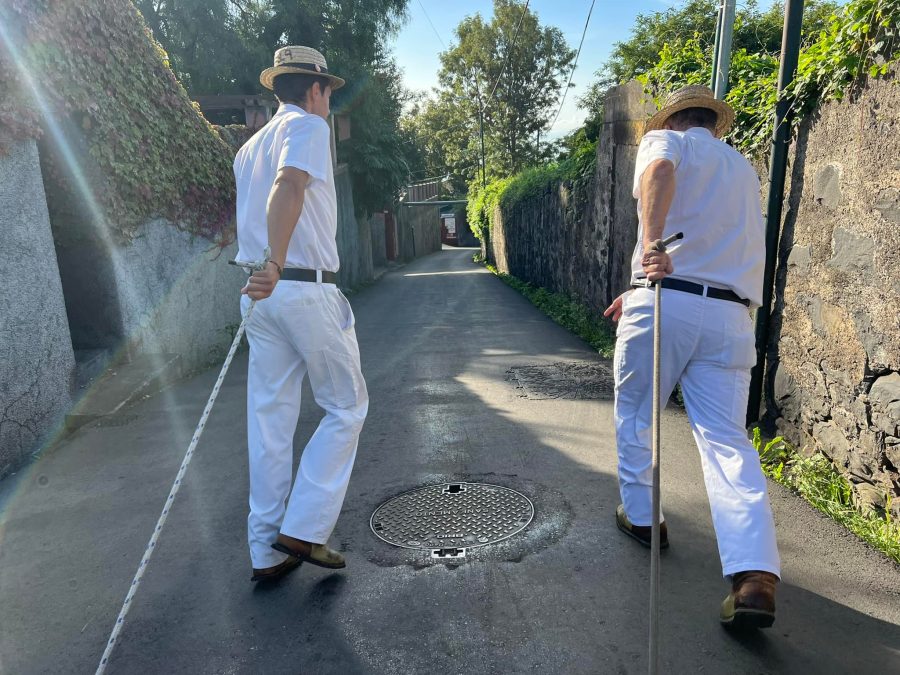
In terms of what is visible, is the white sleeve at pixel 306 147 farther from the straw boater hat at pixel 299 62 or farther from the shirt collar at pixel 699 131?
the shirt collar at pixel 699 131

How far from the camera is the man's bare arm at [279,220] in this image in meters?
2.61

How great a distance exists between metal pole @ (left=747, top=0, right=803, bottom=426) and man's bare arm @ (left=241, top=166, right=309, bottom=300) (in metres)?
2.97

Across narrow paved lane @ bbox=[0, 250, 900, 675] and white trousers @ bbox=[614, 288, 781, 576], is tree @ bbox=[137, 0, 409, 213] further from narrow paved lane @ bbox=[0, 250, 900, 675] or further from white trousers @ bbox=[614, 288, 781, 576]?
white trousers @ bbox=[614, 288, 781, 576]

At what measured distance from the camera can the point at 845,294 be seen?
347 centimetres

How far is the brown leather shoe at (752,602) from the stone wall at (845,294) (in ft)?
3.65

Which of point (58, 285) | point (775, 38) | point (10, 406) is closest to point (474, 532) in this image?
point (10, 406)

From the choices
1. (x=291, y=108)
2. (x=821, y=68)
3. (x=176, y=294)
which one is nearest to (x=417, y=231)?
(x=176, y=294)

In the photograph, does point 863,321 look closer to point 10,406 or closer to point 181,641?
point 181,641

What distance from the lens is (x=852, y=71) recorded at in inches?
133

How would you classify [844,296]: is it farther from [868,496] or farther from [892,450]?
[868,496]

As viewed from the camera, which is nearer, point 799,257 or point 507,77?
point 799,257

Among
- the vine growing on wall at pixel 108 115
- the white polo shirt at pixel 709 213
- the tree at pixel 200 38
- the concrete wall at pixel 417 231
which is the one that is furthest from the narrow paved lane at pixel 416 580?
the concrete wall at pixel 417 231

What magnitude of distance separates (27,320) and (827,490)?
514cm

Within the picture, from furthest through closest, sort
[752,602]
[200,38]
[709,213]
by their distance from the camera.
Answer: [200,38] < [709,213] < [752,602]
